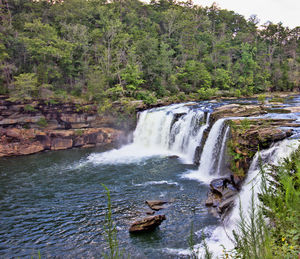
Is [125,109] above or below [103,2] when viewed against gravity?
below

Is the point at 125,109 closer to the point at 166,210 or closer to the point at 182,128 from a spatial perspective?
the point at 182,128

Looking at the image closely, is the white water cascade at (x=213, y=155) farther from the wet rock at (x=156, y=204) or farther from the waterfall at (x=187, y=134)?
the wet rock at (x=156, y=204)

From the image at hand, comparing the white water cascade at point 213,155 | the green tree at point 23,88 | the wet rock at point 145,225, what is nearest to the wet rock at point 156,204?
the wet rock at point 145,225

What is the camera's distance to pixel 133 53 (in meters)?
26.7

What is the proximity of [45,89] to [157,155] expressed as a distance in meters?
13.2

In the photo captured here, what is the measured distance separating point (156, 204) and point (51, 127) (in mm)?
15104

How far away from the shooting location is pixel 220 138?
13406 millimetres

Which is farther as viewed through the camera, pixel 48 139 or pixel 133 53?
pixel 133 53

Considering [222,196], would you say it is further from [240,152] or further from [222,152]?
[222,152]

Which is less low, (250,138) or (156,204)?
(250,138)

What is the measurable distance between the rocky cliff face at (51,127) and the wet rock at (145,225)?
45.5ft

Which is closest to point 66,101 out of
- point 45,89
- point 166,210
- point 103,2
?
point 45,89

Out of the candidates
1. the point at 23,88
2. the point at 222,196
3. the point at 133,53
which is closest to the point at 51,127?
the point at 23,88

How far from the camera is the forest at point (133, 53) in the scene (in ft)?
76.6
